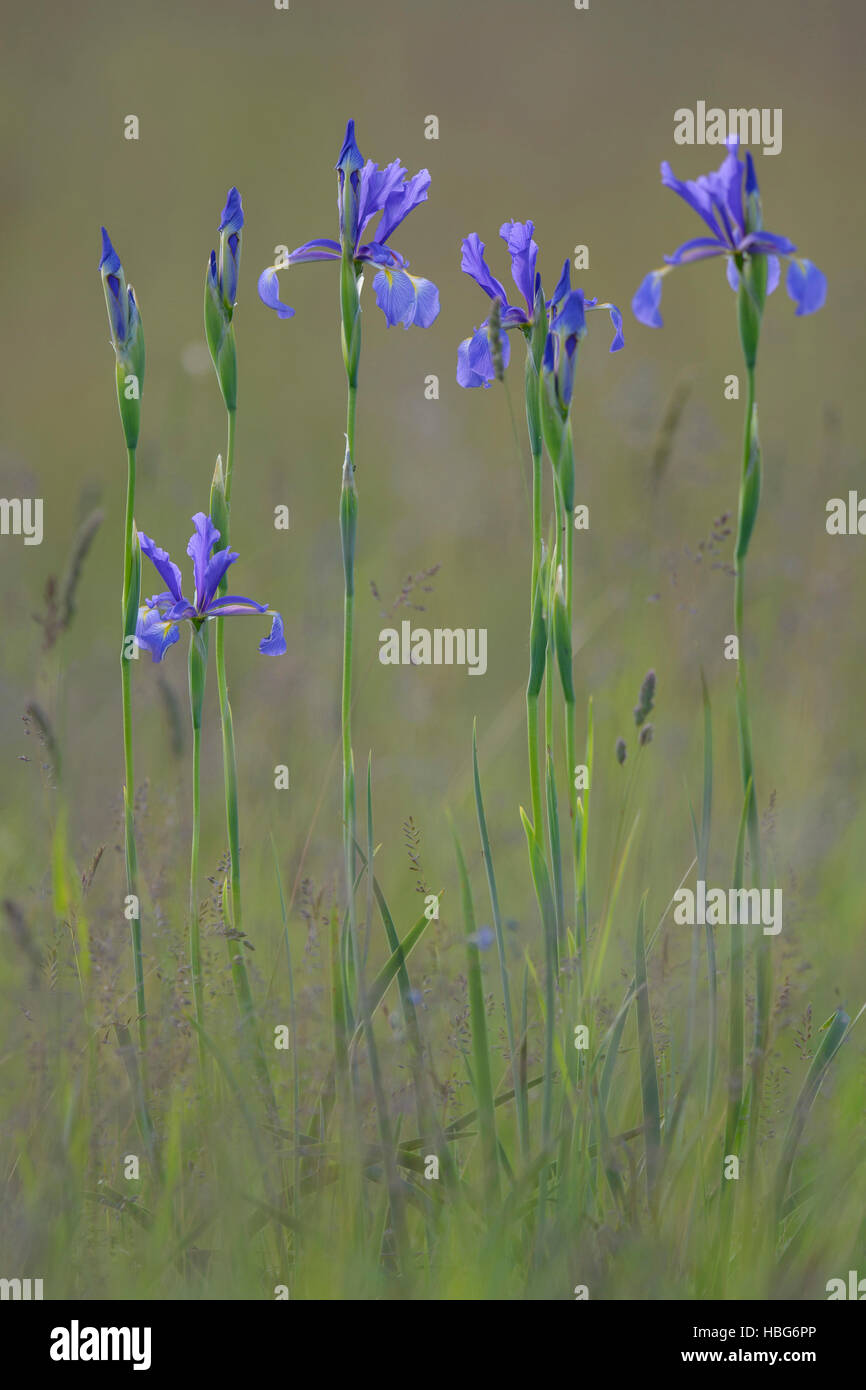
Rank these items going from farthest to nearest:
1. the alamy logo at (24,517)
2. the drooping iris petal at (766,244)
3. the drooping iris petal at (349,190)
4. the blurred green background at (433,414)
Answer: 1. the blurred green background at (433,414)
2. the alamy logo at (24,517)
3. the drooping iris petal at (349,190)
4. the drooping iris petal at (766,244)

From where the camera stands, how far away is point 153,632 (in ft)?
5.16

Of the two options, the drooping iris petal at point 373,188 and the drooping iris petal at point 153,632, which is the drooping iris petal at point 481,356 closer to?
the drooping iris petal at point 373,188

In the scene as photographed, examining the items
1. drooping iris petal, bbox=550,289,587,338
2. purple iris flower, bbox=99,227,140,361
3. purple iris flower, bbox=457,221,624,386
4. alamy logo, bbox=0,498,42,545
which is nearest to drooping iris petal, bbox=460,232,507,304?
purple iris flower, bbox=457,221,624,386

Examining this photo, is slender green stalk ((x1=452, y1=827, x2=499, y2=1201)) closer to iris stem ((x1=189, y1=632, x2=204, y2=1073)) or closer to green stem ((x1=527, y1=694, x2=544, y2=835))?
green stem ((x1=527, y1=694, x2=544, y2=835))

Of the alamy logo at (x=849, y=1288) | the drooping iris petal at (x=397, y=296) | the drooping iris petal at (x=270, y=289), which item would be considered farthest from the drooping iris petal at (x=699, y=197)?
the alamy logo at (x=849, y=1288)

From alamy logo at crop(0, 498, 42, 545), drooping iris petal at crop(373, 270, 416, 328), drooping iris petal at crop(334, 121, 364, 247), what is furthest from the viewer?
alamy logo at crop(0, 498, 42, 545)

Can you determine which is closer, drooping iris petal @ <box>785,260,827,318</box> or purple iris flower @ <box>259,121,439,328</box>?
drooping iris petal @ <box>785,260,827,318</box>

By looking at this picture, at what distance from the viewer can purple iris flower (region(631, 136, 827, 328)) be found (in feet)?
4.36

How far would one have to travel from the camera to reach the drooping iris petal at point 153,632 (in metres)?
1.56
